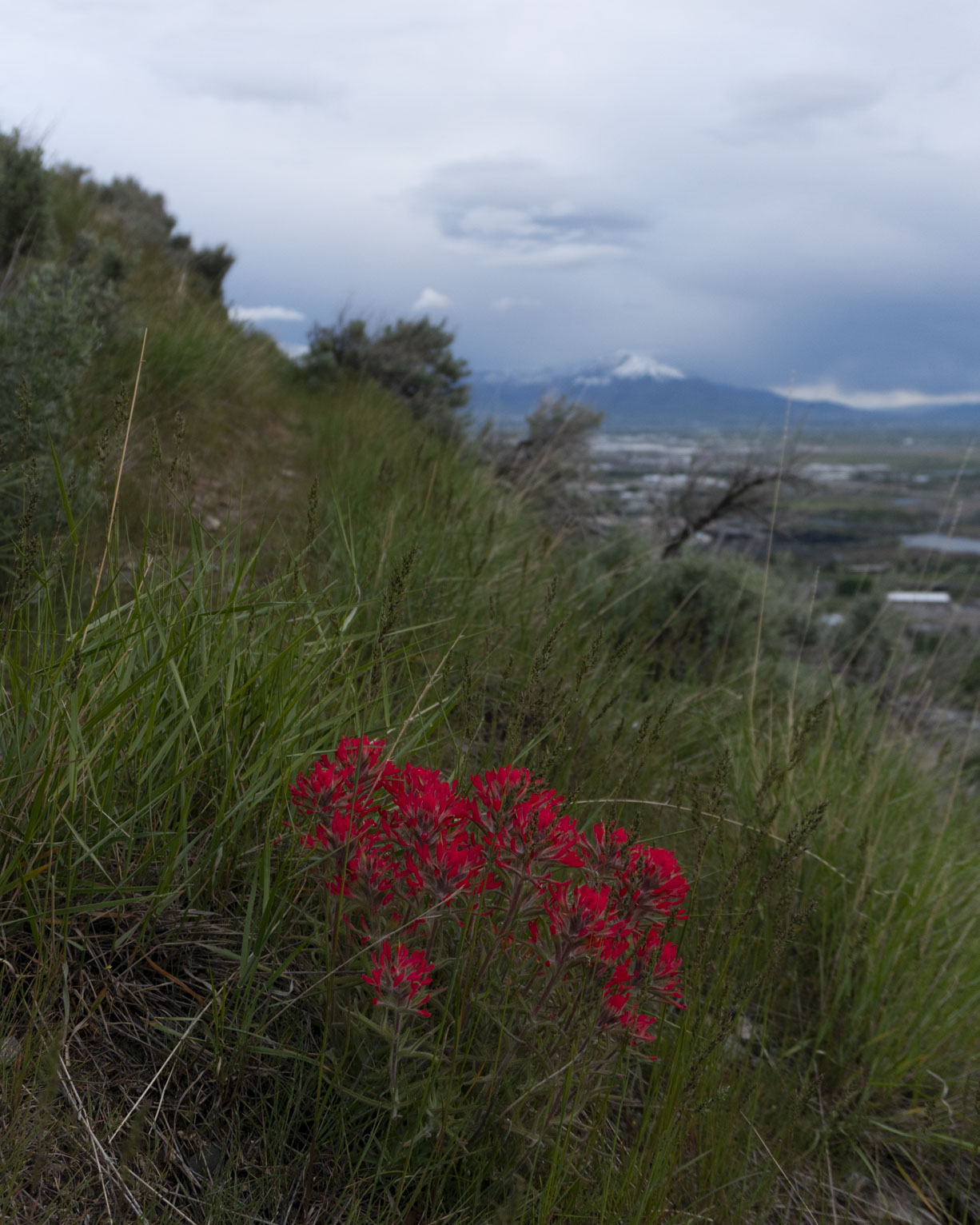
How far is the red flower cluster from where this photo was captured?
1224mm

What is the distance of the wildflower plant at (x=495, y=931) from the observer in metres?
1.23

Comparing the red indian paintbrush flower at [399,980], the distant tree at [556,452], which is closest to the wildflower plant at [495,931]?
the red indian paintbrush flower at [399,980]

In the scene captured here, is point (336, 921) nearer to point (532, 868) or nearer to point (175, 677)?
point (532, 868)

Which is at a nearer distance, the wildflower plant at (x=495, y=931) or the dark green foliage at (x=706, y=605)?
the wildflower plant at (x=495, y=931)

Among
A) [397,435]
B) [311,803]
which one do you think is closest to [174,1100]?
[311,803]

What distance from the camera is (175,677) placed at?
1613 millimetres

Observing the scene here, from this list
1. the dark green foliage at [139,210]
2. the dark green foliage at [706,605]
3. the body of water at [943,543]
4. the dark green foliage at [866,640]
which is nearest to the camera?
the body of water at [943,543]

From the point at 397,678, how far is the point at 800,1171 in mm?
1593

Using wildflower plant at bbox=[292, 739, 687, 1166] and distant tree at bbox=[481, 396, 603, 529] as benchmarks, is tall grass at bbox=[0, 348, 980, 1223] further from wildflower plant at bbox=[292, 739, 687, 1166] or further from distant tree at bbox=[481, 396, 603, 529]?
distant tree at bbox=[481, 396, 603, 529]

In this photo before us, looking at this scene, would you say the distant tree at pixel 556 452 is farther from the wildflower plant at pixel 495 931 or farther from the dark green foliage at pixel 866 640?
the wildflower plant at pixel 495 931

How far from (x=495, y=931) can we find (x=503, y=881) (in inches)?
3.3

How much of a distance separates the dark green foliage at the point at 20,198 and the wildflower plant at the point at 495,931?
198 inches

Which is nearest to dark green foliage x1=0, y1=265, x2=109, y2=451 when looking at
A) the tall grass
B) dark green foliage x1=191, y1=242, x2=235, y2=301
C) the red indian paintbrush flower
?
the tall grass

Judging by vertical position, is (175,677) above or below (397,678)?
above
